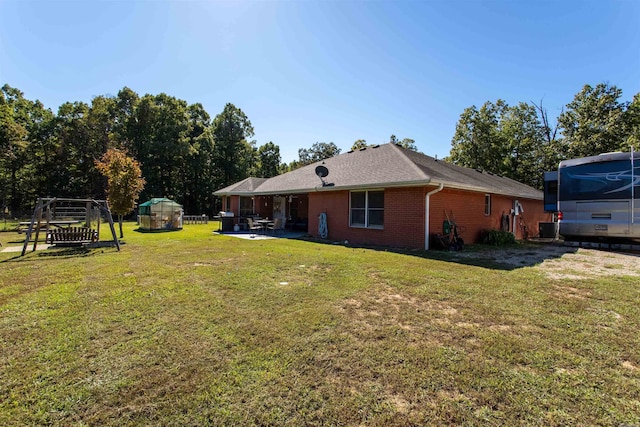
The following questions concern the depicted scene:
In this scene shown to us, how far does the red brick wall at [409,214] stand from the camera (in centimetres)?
1022

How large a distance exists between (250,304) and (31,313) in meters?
2.79

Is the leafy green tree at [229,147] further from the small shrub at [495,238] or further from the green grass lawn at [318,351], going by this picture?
the green grass lawn at [318,351]

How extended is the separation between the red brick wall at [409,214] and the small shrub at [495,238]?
245mm

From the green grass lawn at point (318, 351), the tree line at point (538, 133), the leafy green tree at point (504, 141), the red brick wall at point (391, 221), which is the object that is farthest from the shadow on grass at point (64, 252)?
the tree line at point (538, 133)

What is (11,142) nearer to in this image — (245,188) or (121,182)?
(121,182)

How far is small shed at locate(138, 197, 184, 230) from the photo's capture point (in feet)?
60.1

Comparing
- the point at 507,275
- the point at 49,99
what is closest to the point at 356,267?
the point at 507,275

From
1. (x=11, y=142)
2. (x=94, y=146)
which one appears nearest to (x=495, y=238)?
(x=94, y=146)

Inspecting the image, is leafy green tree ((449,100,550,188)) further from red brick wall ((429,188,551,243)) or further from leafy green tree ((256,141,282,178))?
leafy green tree ((256,141,282,178))

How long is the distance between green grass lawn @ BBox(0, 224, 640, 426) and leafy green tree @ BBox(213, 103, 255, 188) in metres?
34.3

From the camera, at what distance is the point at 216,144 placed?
38.6 meters

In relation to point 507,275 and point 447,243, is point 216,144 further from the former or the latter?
point 507,275

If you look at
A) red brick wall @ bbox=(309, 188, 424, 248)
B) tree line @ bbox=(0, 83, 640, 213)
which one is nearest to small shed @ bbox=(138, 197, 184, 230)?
red brick wall @ bbox=(309, 188, 424, 248)

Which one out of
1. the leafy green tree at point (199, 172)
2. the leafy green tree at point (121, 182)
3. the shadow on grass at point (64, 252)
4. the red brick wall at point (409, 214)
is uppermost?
the leafy green tree at point (199, 172)
